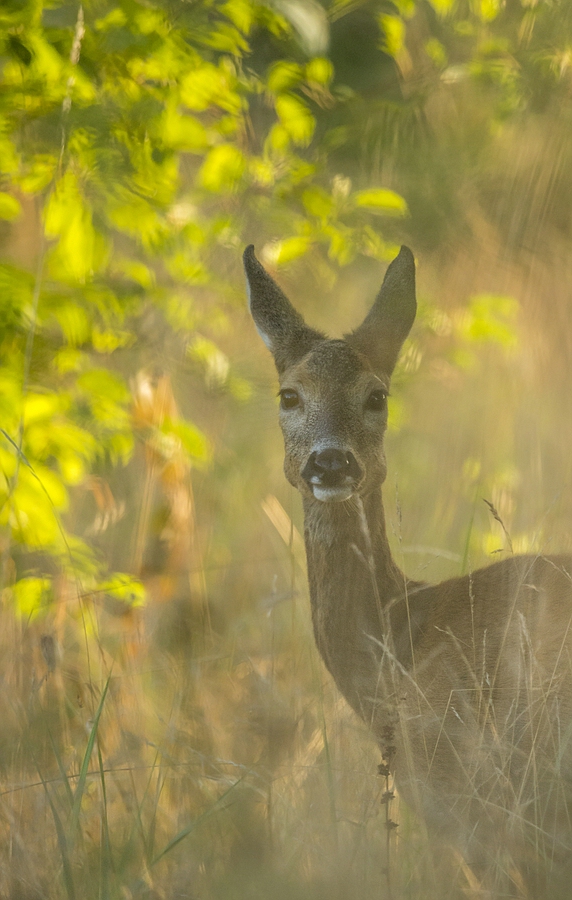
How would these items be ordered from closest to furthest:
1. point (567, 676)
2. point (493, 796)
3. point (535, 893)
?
1. point (535, 893)
2. point (493, 796)
3. point (567, 676)

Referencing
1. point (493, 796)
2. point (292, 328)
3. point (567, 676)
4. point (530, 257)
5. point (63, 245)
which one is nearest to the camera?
point (493, 796)

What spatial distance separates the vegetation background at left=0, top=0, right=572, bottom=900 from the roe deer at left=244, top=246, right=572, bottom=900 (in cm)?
13

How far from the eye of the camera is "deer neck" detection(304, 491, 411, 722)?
289 centimetres

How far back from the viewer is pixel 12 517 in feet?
10.2

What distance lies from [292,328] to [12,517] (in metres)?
1.29

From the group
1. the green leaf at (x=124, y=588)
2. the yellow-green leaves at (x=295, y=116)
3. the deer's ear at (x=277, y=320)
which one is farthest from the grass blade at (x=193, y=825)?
the yellow-green leaves at (x=295, y=116)

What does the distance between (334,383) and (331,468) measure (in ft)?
1.49

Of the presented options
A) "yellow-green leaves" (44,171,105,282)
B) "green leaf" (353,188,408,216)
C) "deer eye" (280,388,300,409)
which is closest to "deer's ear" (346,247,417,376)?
"green leaf" (353,188,408,216)

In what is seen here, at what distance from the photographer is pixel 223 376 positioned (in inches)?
157

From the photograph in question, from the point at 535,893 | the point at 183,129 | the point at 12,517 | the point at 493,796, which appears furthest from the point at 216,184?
the point at 535,893

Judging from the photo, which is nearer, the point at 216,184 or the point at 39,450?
the point at 39,450

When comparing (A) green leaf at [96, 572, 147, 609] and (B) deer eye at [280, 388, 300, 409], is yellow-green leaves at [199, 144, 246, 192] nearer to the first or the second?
(B) deer eye at [280, 388, 300, 409]

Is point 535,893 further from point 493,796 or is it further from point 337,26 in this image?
point 337,26

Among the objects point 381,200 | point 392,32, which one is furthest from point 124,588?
point 392,32
